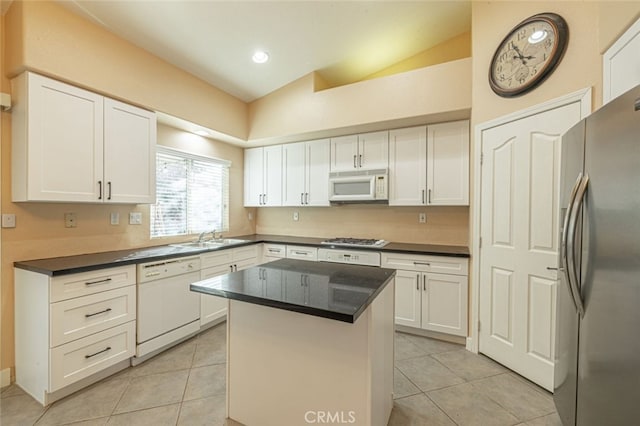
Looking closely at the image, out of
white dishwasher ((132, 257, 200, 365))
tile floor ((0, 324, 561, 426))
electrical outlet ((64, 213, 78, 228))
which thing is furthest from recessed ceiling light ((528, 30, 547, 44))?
electrical outlet ((64, 213, 78, 228))

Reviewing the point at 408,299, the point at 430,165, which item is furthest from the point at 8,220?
the point at 430,165

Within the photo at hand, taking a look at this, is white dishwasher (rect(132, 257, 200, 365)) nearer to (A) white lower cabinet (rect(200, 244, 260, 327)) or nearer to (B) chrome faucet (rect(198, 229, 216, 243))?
(A) white lower cabinet (rect(200, 244, 260, 327))

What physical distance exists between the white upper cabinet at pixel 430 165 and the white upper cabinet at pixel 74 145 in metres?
2.73

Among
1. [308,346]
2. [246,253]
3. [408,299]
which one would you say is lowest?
[408,299]

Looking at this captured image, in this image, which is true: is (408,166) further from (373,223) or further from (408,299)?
(408,299)

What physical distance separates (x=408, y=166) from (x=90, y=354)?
3.41 m

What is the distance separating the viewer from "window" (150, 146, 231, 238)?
10.4 ft

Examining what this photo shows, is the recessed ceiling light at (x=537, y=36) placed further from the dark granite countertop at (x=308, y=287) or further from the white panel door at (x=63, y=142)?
the white panel door at (x=63, y=142)

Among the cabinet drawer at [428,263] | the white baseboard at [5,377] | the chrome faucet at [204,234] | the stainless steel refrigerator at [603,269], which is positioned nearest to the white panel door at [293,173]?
the chrome faucet at [204,234]

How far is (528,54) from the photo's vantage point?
6.87 ft

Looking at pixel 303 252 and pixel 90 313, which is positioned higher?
pixel 303 252

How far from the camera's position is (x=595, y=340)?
1.16 meters

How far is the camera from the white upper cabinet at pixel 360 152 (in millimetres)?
3270

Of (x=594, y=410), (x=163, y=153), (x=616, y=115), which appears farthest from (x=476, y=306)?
(x=163, y=153)
